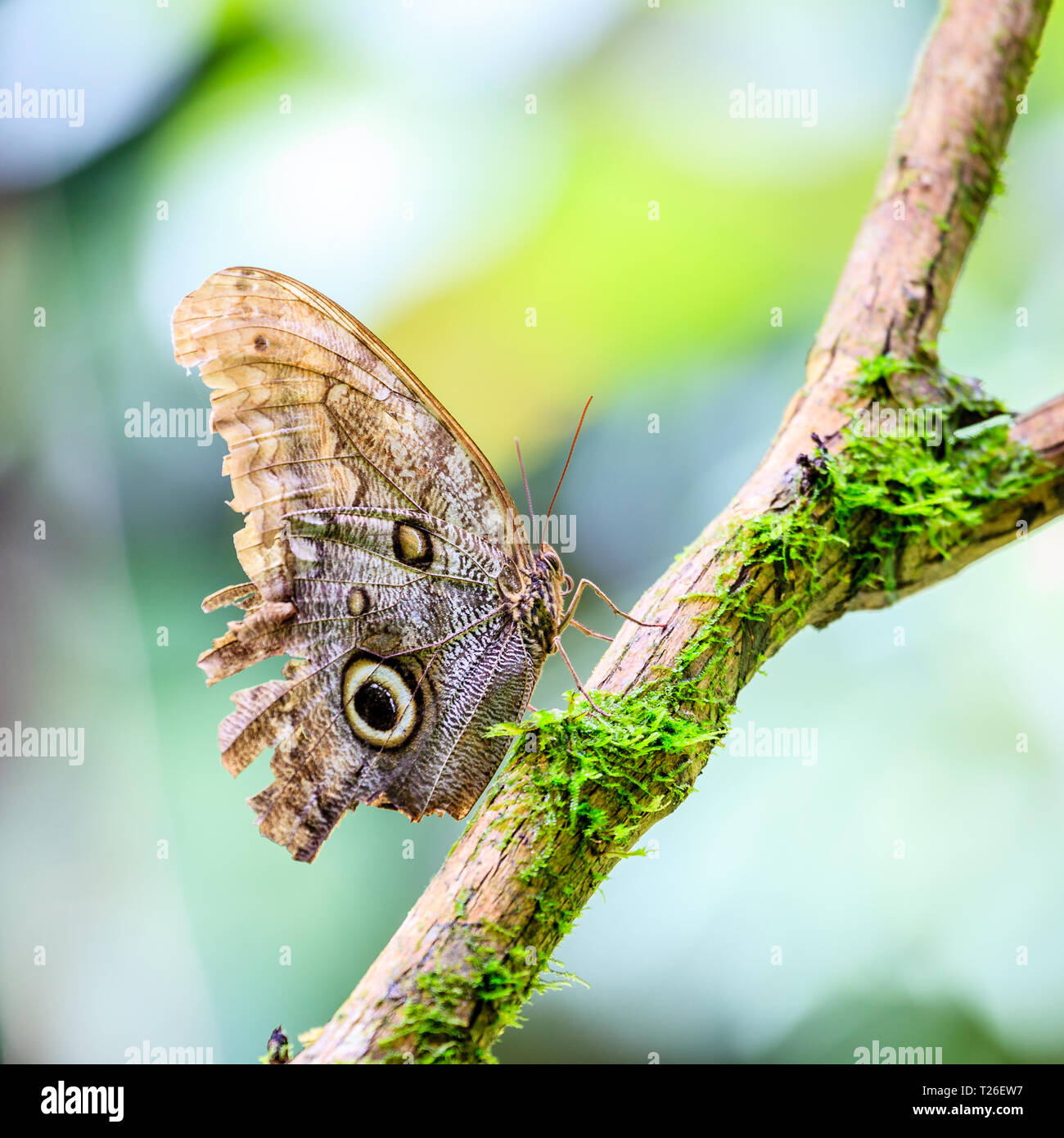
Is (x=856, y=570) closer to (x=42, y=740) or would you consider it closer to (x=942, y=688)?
(x=942, y=688)

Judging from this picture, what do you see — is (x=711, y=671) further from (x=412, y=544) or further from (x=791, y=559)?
(x=412, y=544)

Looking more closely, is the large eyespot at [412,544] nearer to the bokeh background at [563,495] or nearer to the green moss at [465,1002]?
the green moss at [465,1002]

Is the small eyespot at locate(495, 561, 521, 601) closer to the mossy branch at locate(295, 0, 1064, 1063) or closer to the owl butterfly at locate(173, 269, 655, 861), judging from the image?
the owl butterfly at locate(173, 269, 655, 861)

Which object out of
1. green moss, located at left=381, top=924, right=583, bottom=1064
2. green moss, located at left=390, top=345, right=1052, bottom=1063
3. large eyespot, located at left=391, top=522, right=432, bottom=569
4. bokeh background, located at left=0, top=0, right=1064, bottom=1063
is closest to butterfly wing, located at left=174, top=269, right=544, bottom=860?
large eyespot, located at left=391, top=522, right=432, bottom=569

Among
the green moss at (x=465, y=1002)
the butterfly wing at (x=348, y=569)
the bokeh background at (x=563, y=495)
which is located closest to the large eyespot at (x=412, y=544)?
the butterfly wing at (x=348, y=569)
